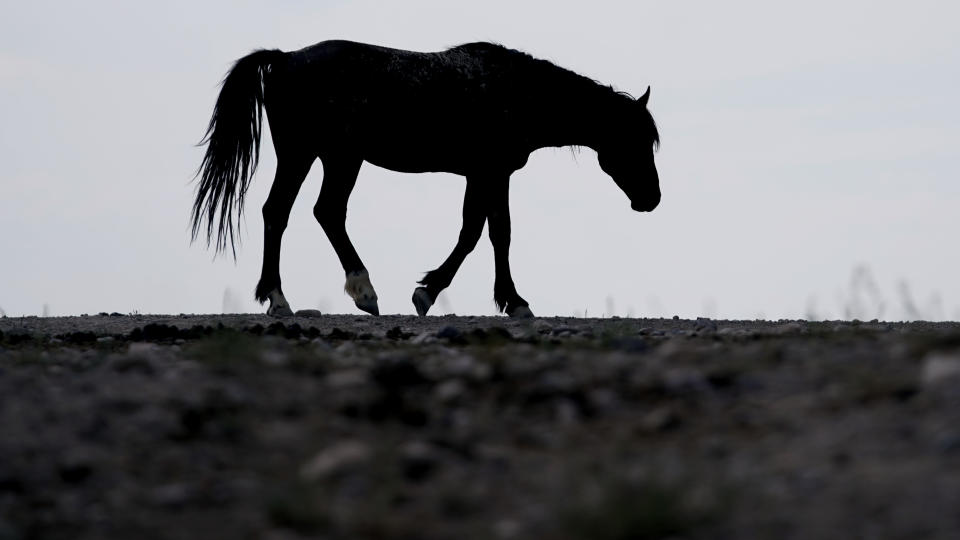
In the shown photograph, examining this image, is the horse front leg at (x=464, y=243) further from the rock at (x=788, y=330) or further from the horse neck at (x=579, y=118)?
the rock at (x=788, y=330)

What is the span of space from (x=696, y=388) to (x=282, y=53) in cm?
822

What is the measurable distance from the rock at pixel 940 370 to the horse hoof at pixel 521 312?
7968 millimetres

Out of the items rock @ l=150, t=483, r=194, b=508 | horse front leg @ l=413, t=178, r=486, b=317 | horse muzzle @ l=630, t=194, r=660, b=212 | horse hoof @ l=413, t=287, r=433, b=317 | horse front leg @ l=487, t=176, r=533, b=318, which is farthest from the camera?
horse muzzle @ l=630, t=194, r=660, b=212

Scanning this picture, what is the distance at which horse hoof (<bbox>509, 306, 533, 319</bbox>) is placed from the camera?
12.3m

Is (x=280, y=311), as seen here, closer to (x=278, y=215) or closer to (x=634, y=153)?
(x=278, y=215)

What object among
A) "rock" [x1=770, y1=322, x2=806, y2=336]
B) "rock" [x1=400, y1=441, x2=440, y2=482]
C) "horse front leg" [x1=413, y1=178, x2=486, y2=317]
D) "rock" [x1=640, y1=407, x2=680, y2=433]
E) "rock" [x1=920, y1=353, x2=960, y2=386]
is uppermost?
"horse front leg" [x1=413, y1=178, x2=486, y2=317]

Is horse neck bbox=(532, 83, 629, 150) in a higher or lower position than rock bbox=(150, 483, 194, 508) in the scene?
higher

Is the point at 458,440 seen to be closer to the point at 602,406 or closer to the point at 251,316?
the point at 602,406

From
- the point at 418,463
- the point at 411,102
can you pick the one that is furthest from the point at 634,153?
the point at 418,463

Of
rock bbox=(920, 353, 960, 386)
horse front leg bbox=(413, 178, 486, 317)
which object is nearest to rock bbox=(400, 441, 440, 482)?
rock bbox=(920, 353, 960, 386)

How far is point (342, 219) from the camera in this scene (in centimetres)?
1177

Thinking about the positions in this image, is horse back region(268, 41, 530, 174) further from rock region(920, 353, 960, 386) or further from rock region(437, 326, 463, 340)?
rock region(920, 353, 960, 386)

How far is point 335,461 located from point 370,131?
27.1 feet

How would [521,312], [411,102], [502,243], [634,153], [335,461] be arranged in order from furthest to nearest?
1. [634,153]
2. [502,243]
3. [521,312]
4. [411,102]
5. [335,461]
